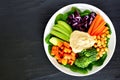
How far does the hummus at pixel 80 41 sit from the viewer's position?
4.26 ft

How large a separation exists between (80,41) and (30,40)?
23 cm

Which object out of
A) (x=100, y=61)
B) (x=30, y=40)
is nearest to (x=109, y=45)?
(x=100, y=61)

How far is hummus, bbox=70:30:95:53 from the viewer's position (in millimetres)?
1299

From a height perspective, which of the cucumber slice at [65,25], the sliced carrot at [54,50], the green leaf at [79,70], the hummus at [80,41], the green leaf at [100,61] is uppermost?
the cucumber slice at [65,25]

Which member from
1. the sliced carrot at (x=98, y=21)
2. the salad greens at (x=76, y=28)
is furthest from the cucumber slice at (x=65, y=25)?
the sliced carrot at (x=98, y=21)

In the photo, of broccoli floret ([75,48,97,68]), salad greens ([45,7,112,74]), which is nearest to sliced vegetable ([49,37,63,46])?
salad greens ([45,7,112,74])

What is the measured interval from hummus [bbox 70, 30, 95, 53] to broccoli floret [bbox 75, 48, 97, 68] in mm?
26

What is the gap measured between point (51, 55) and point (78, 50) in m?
0.13

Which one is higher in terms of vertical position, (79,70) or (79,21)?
(79,21)

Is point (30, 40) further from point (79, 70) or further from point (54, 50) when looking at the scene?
point (79, 70)

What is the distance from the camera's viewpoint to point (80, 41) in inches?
51.6

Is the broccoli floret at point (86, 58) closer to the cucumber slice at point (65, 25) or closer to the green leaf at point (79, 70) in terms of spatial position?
the green leaf at point (79, 70)

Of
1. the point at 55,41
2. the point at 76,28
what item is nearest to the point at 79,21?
the point at 76,28

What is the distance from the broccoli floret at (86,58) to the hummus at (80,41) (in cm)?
3
